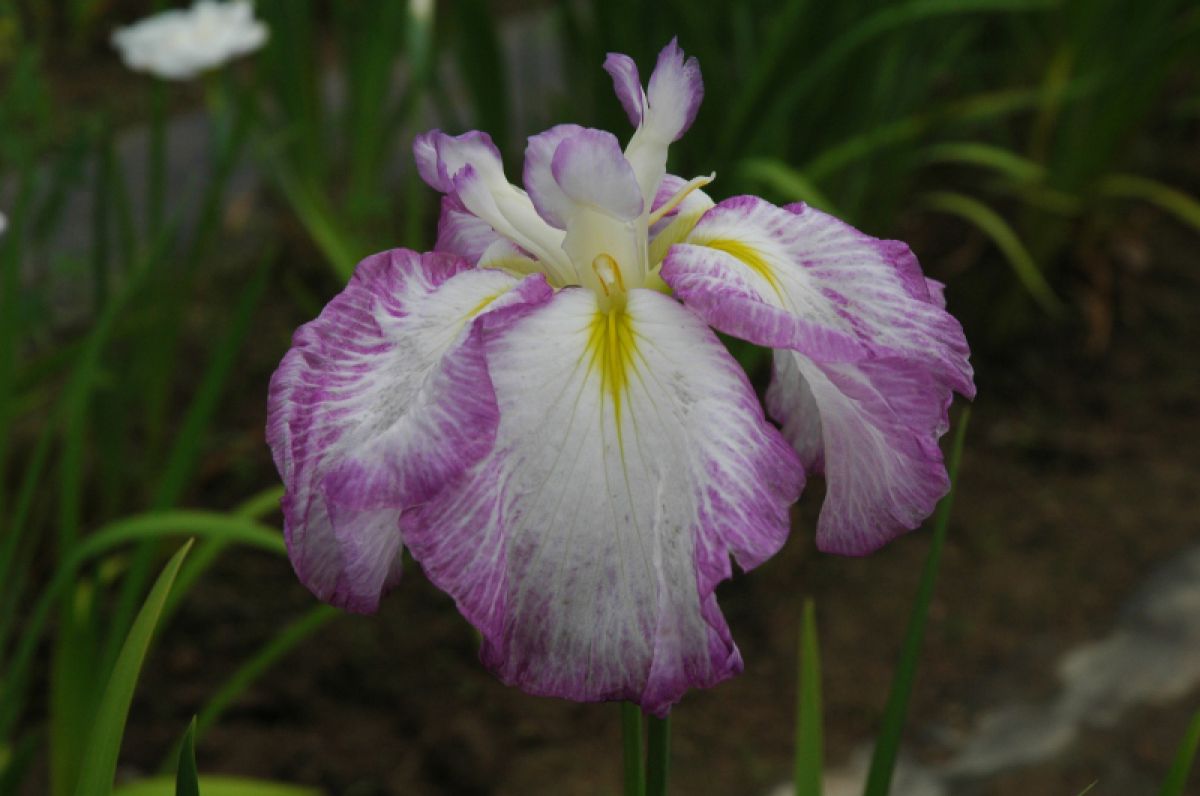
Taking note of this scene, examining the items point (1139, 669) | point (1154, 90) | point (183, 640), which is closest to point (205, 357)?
point (183, 640)

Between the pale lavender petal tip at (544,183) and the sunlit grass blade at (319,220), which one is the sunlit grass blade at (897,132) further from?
the pale lavender petal tip at (544,183)

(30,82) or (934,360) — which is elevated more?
(934,360)

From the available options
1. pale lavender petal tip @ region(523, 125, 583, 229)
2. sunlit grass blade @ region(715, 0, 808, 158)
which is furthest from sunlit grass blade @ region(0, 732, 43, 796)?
sunlit grass blade @ region(715, 0, 808, 158)

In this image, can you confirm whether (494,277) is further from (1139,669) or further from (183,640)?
(1139,669)

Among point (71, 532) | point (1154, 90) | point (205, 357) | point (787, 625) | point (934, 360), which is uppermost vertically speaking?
point (934, 360)

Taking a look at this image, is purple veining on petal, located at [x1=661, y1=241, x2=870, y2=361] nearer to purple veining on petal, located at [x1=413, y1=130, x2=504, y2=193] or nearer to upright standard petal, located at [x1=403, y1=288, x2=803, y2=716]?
upright standard petal, located at [x1=403, y1=288, x2=803, y2=716]

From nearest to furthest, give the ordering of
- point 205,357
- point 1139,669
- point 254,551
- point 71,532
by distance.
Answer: point 71,532 → point 1139,669 → point 254,551 → point 205,357

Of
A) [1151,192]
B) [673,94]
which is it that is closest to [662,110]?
[673,94]

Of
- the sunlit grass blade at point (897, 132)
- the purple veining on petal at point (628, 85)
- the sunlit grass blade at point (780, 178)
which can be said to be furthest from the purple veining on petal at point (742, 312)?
the sunlit grass blade at point (897, 132)
